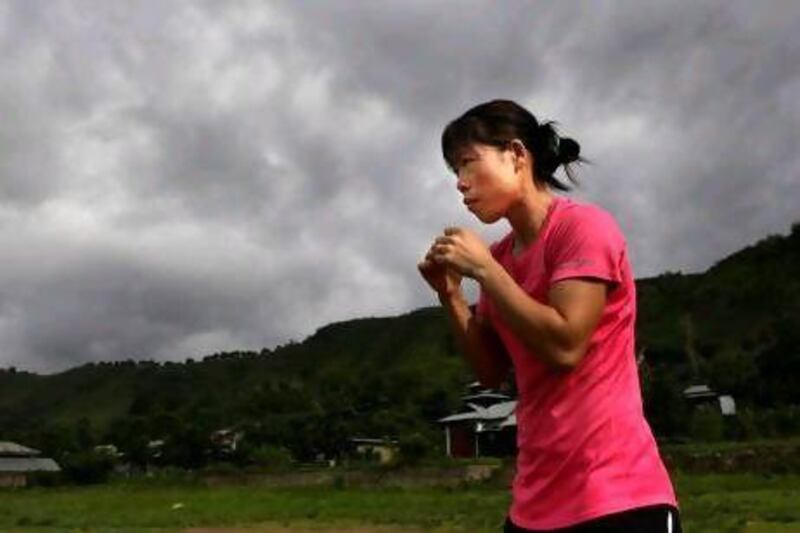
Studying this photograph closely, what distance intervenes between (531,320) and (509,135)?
0.46 meters

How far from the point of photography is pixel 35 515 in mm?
33500

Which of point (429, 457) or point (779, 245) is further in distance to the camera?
point (779, 245)

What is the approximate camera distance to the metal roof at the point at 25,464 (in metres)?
91.4

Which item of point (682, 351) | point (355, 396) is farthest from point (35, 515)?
point (682, 351)

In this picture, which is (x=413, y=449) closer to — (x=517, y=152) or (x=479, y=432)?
(x=479, y=432)

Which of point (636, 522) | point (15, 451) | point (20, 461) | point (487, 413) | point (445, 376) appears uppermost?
point (445, 376)

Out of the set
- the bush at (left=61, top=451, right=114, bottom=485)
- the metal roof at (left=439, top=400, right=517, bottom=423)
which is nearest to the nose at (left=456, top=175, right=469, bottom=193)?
the metal roof at (left=439, top=400, right=517, bottom=423)

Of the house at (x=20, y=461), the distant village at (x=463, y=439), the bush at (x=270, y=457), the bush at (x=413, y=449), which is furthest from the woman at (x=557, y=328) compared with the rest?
the house at (x=20, y=461)

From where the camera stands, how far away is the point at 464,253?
2.29 metres

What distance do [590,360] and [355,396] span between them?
293 feet

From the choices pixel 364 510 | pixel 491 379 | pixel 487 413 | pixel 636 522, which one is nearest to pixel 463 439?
pixel 487 413

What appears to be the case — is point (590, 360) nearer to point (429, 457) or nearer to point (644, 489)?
point (644, 489)

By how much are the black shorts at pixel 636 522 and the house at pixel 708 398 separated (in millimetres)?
59697

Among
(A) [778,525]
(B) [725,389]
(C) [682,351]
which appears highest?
(C) [682,351]
